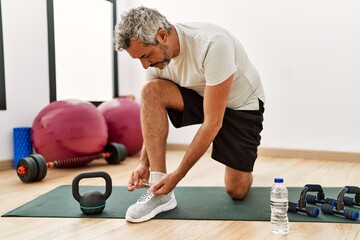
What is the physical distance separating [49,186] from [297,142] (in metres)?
2.11

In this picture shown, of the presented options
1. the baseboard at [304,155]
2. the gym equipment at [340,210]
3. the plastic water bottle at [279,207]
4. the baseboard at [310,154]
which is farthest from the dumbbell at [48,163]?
the gym equipment at [340,210]

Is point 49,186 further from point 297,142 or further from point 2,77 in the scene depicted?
point 297,142

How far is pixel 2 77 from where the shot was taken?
2.82 meters

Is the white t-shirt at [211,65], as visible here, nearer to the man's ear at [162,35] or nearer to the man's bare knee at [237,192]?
the man's ear at [162,35]

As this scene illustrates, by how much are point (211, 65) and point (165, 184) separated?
1.67ft

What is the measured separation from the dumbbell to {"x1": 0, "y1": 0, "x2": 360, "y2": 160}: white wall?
491mm

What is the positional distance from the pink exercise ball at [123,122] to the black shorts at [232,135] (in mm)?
1509

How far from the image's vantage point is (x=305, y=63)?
3.34m

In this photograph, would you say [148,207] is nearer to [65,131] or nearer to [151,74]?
[151,74]

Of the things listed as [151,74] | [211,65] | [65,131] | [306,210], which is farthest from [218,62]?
[65,131]

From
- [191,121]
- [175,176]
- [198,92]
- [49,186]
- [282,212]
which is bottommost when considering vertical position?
[49,186]

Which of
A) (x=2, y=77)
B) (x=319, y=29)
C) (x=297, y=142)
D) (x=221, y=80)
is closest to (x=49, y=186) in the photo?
(x=2, y=77)

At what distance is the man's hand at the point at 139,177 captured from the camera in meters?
1.68

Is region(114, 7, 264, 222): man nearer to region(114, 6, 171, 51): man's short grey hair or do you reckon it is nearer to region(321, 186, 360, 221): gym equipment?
A: region(114, 6, 171, 51): man's short grey hair
